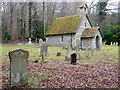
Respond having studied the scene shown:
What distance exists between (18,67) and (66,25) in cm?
2409

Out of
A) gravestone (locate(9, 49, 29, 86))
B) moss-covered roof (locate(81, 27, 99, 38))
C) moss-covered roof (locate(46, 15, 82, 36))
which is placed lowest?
gravestone (locate(9, 49, 29, 86))

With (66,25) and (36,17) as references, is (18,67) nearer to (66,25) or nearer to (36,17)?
(66,25)

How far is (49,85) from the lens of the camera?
6062mm

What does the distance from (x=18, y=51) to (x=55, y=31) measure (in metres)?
24.5

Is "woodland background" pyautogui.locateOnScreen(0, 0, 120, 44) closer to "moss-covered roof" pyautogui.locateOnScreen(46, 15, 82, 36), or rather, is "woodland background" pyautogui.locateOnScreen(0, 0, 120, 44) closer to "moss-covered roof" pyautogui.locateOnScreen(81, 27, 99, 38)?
"moss-covered roof" pyautogui.locateOnScreen(46, 15, 82, 36)

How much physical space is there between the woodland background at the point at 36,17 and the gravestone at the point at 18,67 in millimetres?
37517

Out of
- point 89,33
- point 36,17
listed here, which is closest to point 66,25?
point 89,33

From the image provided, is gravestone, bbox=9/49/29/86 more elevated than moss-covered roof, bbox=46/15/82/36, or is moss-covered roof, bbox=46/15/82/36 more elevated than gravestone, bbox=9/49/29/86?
moss-covered roof, bbox=46/15/82/36

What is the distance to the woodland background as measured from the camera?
43844 mm

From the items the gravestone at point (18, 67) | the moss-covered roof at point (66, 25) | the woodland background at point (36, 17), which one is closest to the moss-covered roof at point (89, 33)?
the moss-covered roof at point (66, 25)

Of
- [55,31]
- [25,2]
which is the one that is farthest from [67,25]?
[25,2]

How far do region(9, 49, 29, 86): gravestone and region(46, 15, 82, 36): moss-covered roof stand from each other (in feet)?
70.2

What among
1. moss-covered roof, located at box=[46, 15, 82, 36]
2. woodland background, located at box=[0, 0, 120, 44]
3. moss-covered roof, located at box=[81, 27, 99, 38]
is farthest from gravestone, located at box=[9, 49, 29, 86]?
woodland background, located at box=[0, 0, 120, 44]

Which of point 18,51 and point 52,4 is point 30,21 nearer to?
point 52,4
